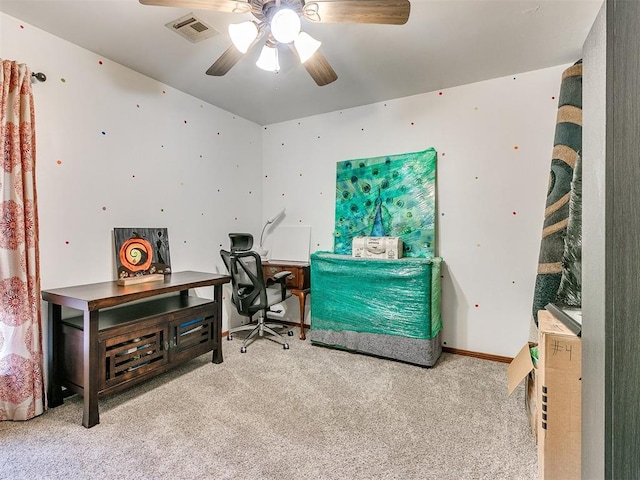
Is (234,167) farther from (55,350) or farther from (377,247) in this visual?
(55,350)

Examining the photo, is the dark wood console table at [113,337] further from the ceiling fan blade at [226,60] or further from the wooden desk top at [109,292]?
the ceiling fan blade at [226,60]

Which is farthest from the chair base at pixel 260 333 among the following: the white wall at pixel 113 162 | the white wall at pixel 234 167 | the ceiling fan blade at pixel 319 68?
the ceiling fan blade at pixel 319 68

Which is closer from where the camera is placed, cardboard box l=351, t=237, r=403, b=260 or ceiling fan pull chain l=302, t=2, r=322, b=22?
ceiling fan pull chain l=302, t=2, r=322, b=22

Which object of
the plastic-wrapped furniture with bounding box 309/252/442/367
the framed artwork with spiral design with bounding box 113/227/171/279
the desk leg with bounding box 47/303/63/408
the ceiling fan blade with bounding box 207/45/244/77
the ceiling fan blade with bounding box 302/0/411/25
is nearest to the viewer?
the ceiling fan blade with bounding box 302/0/411/25

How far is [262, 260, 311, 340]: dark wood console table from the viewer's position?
11.4 ft

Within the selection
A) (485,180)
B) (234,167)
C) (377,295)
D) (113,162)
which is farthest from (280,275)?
(485,180)

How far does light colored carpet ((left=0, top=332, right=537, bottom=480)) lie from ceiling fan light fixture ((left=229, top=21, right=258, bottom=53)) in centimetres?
209

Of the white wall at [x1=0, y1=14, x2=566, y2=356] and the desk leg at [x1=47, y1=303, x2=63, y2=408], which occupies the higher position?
the white wall at [x1=0, y1=14, x2=566, y2=356]

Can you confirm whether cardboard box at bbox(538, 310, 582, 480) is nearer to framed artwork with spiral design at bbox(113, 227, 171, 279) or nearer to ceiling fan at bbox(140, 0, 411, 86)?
ceiling fan at bbox(140, 0, 411, 86)

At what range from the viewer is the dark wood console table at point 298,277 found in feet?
11.4

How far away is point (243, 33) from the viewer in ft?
5.59

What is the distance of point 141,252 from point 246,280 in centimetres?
93

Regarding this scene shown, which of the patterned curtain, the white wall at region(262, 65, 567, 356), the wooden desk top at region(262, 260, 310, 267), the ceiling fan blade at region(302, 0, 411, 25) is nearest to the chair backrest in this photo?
the wooden desk top at region(262, 260, 310, 267)

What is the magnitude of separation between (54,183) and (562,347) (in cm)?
301
